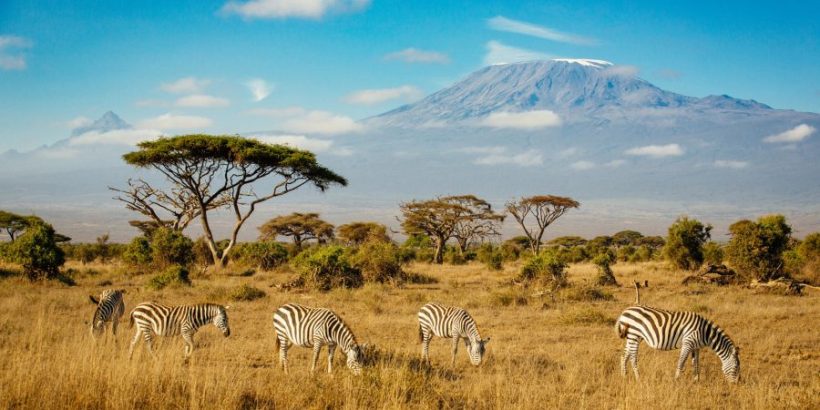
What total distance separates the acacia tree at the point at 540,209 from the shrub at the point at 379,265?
92.0 feet

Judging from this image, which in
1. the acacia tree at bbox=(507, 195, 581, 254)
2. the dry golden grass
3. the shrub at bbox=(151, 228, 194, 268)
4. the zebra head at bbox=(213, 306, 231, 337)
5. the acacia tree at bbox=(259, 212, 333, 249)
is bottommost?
the dry golden grass

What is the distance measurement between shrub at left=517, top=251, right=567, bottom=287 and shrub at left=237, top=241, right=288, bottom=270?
45.1 feet

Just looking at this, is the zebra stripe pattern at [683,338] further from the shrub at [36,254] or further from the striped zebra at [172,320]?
the shrub at [36,254]

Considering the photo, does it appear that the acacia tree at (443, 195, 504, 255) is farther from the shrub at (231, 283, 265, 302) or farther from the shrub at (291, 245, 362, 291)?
the shrub at (231, 283, 265, 302)

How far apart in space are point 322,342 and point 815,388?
22.5 feet

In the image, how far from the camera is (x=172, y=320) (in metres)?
9.77

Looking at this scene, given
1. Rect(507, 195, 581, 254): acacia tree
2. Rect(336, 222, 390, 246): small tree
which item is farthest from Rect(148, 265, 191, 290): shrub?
Rect(507, 195, 581, 254): acacia tree

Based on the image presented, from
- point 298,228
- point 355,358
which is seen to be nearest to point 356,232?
point 298,228

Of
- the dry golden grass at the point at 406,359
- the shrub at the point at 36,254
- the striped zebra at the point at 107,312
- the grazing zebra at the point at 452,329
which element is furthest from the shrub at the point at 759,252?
the shrub at the point at 36,254

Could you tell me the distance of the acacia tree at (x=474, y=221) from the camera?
166 ft

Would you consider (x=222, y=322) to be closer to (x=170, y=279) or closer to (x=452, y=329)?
(x=452, y=329)

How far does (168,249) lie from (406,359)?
1931 centimetres

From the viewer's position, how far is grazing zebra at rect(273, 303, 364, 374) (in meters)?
8.48

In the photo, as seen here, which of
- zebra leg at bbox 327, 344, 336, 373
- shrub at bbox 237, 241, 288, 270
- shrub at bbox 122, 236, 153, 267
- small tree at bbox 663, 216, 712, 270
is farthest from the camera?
small tree at bbox 663, 216, 712, 270
